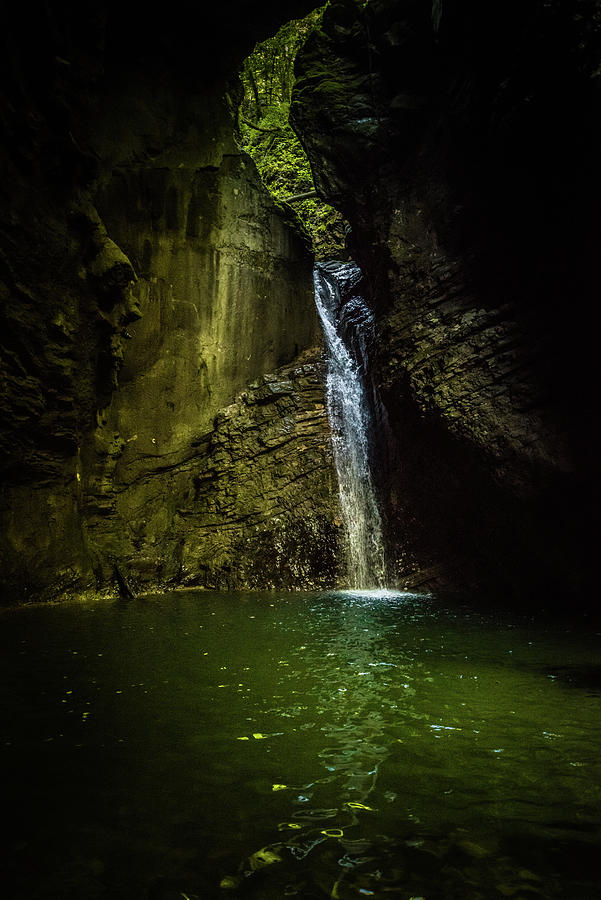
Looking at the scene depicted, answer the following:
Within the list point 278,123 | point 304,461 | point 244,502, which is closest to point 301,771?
point 244,502

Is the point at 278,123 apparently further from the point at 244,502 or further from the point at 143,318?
the point at 244,502

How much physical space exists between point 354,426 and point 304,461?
165 centimetres

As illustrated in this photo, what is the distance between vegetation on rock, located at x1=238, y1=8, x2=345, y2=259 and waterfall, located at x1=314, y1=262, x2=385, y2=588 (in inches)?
315

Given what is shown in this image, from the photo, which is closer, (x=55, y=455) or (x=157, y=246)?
(x=55, y=455)

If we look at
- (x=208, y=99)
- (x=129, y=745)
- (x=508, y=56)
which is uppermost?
(x=208, y=99)

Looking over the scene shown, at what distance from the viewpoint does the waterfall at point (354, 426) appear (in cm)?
1302

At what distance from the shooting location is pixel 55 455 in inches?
424

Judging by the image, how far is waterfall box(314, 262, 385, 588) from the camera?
13023mm

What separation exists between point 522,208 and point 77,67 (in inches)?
326

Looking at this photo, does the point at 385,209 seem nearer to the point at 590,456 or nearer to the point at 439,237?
the point at 439,237

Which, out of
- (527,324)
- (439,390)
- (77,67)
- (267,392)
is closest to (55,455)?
(267,392)

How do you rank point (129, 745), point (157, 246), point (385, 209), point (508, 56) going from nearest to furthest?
point (129, 745)
point (508, 56)
point (385, 209)
point (157, 246)

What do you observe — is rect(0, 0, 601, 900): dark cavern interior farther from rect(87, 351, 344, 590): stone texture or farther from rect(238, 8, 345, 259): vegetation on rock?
rect(238, 8, 345, 259): vegetation on rock

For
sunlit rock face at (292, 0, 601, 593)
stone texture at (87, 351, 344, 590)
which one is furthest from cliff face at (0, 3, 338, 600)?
sunlit rock face at (292, 0, 601, 593)
